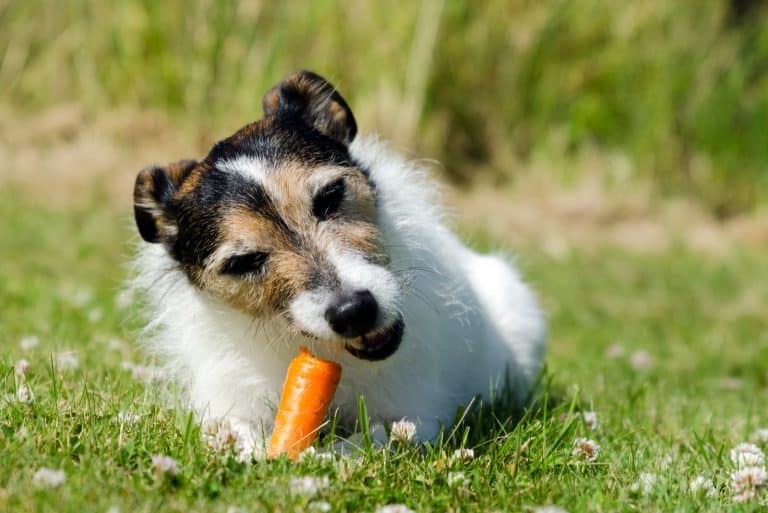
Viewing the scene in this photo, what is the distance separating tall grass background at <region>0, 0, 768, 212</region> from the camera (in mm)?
11391

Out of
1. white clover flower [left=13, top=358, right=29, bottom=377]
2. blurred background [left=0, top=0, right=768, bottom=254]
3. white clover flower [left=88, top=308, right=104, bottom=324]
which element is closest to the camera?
white clover flower [left=13, top=358, right=29, bottom=377]

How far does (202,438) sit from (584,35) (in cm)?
1007

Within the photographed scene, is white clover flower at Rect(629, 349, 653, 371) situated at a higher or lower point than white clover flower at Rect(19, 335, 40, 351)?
higher

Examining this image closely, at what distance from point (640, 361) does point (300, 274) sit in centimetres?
378

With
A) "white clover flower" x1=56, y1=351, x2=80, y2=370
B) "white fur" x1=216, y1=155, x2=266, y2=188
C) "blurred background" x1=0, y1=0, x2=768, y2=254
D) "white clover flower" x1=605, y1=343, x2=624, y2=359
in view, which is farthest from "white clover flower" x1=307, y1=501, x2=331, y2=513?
"blurred background" x1=0, y1=0, x2=768, y2=254

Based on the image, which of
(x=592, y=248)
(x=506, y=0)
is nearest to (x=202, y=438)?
(x=592, y=248)

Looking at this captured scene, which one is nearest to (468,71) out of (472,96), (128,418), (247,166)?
(472,96)

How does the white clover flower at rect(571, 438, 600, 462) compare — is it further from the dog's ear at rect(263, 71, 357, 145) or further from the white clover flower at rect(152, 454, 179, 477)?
the dog's ear at rect(263, 71, 357, 145)

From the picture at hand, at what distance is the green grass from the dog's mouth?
1.34 feet

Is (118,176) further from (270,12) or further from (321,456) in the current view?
(321,456)

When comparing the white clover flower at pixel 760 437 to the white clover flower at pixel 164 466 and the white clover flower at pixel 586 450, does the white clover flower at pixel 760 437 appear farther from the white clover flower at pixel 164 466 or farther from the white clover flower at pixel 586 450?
Result: the white clover flower at pixel 164 466

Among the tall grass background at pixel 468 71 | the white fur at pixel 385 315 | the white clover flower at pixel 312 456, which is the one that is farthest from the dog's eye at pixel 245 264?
the tall grass background at pixel 468 71

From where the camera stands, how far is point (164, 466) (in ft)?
9.81

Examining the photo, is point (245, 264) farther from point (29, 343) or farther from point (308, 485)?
point (29, 343)
